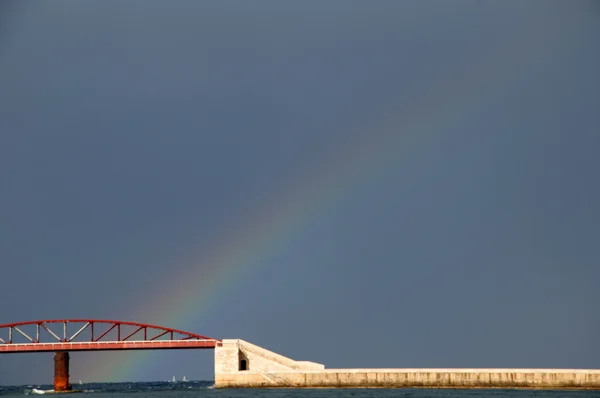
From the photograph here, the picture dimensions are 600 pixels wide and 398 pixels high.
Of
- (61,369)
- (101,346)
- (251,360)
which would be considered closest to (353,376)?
(251,360)

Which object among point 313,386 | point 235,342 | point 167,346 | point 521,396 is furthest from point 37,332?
point 521,396

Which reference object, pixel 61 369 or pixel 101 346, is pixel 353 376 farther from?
pixel 61 369

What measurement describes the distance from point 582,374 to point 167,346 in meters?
60.5

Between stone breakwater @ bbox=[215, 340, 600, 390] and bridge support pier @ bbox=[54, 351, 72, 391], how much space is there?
2423 centimetres

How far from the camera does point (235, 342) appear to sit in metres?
141

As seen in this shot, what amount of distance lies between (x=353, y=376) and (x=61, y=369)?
Result: 46.1 metres

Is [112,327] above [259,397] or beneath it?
above

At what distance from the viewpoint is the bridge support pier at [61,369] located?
148 m

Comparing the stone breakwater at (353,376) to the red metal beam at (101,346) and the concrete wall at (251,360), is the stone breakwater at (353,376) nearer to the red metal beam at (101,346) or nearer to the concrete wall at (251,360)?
the concrete wall at (251,360)

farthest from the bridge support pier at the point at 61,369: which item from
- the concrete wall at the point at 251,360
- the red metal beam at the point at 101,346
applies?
the concrete wall at the point at 251,360

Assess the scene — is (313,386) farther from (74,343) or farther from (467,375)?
(74,343)

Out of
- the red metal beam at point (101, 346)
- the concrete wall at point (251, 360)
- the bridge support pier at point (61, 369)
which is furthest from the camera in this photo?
the bridge support pier at point (61, 369)

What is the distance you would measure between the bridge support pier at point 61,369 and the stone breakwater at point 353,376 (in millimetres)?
24234

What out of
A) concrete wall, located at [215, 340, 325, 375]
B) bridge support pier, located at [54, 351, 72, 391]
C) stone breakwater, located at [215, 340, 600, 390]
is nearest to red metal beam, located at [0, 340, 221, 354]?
bridge support pier, located at [54, 351, 72, 391]
